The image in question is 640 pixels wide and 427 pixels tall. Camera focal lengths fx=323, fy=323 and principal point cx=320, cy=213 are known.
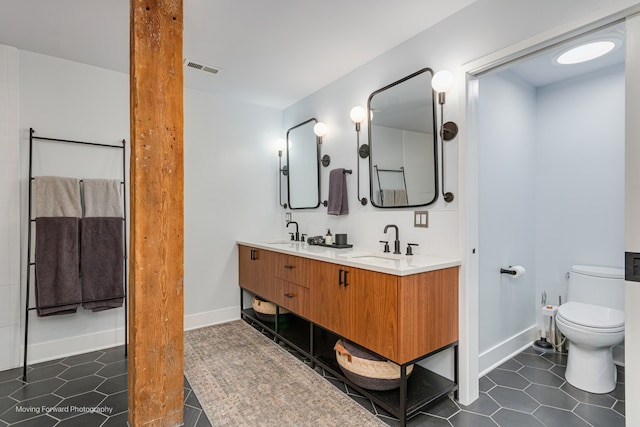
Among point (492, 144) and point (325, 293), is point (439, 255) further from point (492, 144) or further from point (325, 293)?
point (492, 144)

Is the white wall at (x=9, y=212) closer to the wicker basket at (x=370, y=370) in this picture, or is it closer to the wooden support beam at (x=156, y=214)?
the wooden support beam at (x=156, y=214)

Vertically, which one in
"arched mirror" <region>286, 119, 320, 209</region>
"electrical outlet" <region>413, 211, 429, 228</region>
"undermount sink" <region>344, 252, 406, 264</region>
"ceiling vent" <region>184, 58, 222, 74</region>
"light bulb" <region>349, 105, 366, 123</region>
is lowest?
"undermount sink" <region>344, 252, 406, 264</region>

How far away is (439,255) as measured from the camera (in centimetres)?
214

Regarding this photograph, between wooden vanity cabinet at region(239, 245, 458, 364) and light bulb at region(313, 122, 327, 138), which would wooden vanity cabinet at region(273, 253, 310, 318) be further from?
light bulb at region(313, 122, 327, 138)

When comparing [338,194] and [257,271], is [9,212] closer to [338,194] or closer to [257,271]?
[257,271]

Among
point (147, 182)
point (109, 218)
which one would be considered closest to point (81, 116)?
point (109, 218)

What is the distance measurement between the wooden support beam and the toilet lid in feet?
8.19

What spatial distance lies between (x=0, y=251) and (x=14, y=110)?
108cm

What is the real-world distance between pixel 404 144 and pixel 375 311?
1.26 m

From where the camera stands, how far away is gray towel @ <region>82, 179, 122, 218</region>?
2641mm

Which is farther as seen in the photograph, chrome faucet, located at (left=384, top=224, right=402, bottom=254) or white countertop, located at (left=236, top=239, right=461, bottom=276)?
chrome faucet, located at (left=384, top=224, right=402, bottom=254)

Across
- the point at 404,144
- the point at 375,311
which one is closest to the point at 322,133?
the point at 404,144

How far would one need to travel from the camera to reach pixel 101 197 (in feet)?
8.81

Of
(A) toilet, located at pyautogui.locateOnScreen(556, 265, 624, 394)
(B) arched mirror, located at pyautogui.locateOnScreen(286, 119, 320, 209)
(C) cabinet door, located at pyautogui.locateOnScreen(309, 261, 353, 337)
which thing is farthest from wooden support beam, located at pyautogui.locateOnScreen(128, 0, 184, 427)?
(A) toilet, located at pyautogui.locateOnScreen(556, 265, 624, 394)
